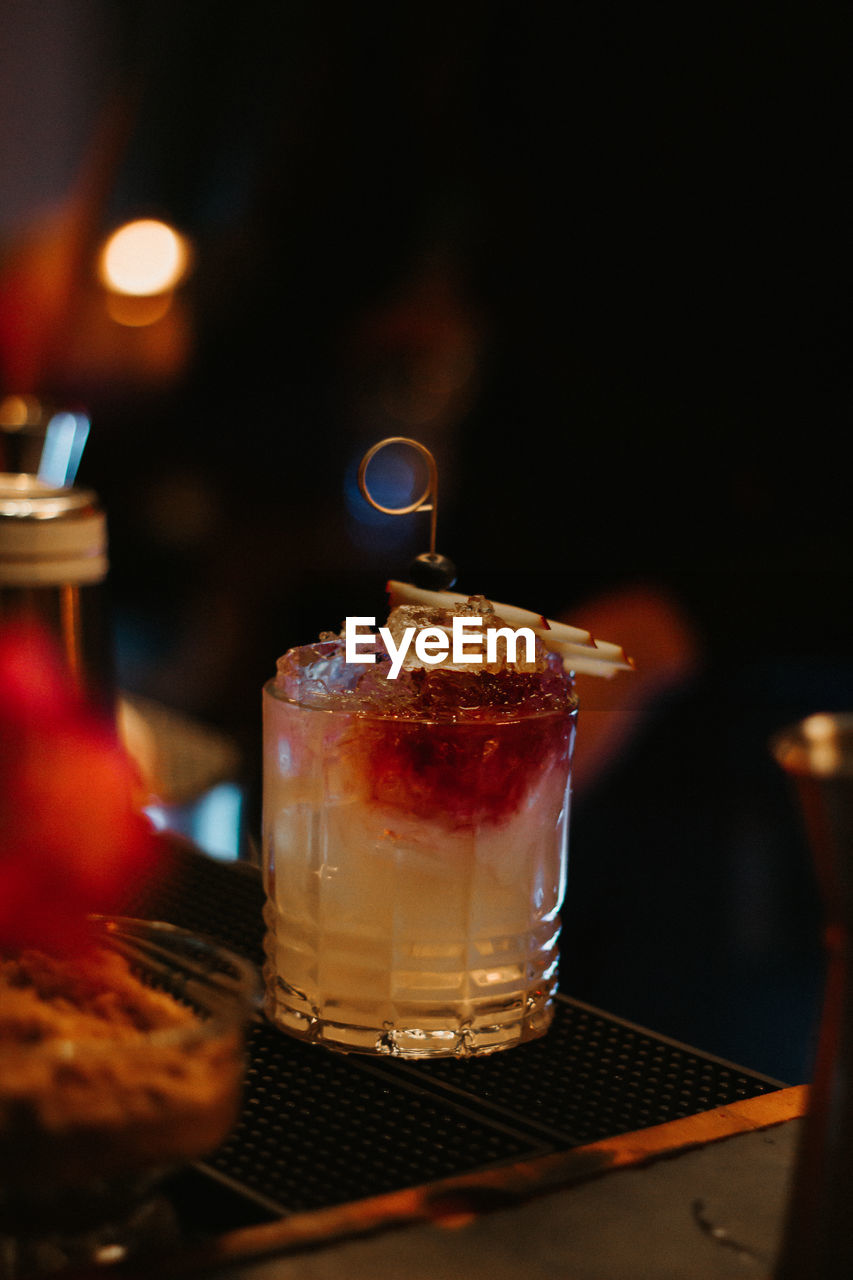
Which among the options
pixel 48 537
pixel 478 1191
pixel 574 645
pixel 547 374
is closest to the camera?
pixel 478 1191

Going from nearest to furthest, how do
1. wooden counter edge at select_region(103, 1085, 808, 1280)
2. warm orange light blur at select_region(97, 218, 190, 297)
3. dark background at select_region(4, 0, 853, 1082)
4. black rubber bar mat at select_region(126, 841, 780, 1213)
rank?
wooden counter edge at select_region(103, 1085, 808, 1280) → black rubber bar mat at select_region(126, 841, 780, 1213) → dark background at select_region(4, 0, 853, 1082) → warm orange light blur at select_region(97, 218, 190, 297)

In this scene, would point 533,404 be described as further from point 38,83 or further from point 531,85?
point 38,83

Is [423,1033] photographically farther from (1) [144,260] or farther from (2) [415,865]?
(1) [144,260]

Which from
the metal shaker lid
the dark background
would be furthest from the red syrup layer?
the dark background

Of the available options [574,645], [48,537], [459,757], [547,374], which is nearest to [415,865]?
[459,757]

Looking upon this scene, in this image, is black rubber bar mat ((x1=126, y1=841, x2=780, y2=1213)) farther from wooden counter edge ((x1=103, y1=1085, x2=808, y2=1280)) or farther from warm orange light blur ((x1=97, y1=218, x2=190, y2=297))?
warm orange light blur ((x1=97, y1=218, x2=190, y2=297))

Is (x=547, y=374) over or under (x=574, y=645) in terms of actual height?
over
